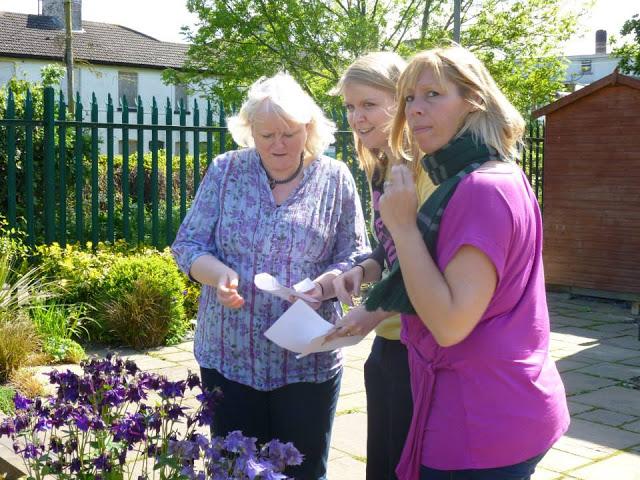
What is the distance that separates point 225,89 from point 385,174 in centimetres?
1534

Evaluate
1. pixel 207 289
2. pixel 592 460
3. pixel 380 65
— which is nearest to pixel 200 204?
pixel 207 289

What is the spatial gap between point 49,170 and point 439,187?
704 centimetres

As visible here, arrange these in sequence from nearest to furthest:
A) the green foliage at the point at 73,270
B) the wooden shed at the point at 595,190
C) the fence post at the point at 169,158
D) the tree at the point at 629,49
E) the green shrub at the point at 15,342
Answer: the green shrub at the point at 15,342
the green foliage at the point at 73,270
the fence post at the point at 169,158
the wooden shed at the point at 595,190
the tree at the point at 629,49

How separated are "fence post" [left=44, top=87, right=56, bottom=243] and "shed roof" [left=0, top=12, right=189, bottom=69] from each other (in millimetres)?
36739

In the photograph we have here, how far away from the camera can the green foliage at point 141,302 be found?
7246 mm

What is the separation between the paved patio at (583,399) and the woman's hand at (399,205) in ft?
8.82

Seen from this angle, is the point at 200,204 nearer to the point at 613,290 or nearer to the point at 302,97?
the point at 302,97

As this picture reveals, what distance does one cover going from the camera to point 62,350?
6.56 metres

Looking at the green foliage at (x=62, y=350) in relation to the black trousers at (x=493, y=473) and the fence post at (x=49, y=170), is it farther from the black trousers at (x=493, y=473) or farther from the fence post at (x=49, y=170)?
the black trousers at (x=493, y=473)

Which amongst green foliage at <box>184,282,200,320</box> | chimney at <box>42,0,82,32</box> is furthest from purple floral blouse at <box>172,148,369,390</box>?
chimney at <box>42,0,82,32</box>

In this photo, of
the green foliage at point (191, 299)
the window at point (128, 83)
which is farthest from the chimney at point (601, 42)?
the green foliage at point (191, 299)

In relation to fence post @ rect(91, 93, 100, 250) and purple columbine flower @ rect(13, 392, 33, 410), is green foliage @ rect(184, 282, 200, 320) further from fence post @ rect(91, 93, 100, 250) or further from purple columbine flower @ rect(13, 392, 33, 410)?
purple columbine flower @ rect(13, 392, 33, 410)

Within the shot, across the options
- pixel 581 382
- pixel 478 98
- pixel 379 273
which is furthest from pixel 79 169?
pixel 478 98

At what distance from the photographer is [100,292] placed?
747 centimetres
